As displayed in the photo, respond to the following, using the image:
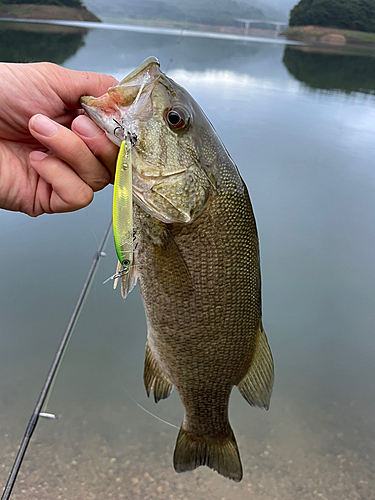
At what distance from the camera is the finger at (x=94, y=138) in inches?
31.7

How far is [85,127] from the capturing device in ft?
2.64

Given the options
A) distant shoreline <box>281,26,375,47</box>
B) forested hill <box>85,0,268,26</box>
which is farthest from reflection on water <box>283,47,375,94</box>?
forested hill <box>85,0,268,26</box>

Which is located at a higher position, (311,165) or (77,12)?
(77,12)

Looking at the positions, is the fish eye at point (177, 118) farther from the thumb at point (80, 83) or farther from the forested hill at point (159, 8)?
the forested hill at point (159, 8)

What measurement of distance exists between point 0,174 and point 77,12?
5401mm

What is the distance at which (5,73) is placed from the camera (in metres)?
0.92

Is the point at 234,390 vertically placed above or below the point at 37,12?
below

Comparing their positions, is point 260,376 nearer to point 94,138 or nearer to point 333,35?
point 94,138

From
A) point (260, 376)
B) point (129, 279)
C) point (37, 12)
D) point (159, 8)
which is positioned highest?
point (159, 8)

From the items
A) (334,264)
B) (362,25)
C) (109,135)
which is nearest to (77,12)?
(334,264)

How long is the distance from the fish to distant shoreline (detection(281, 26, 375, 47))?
14730 millimetres

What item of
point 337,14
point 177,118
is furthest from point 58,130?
point 337,14

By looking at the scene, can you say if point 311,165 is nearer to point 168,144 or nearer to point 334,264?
point 334,264

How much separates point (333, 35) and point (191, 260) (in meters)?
17.0
